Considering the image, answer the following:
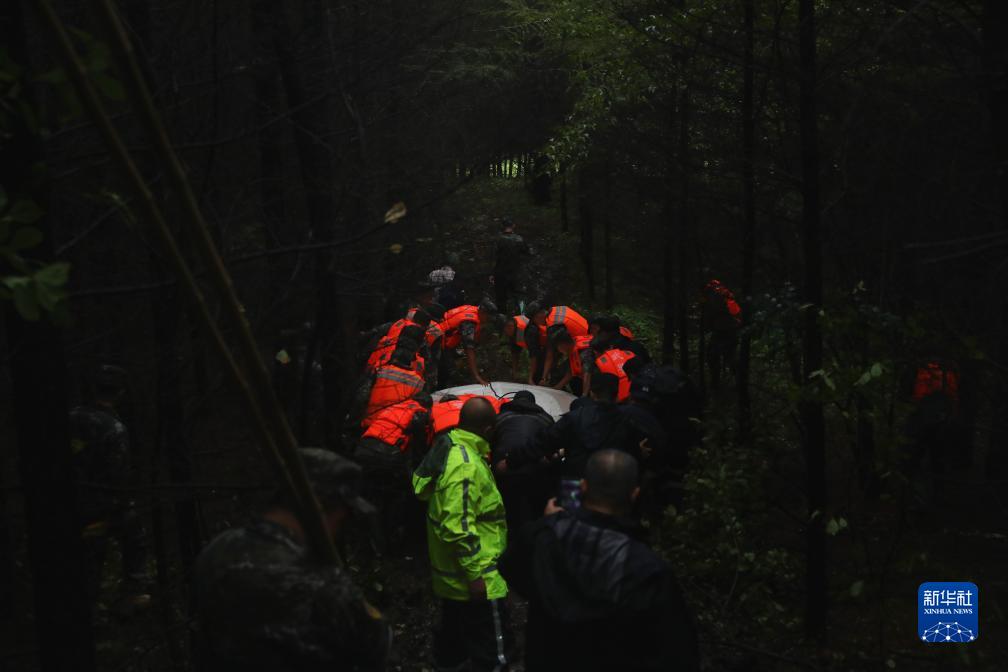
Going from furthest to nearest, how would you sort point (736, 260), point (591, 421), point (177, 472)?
point (736, 260), point (591, 421), point (177, 472)

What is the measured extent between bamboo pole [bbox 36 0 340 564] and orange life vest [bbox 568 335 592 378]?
1013cm

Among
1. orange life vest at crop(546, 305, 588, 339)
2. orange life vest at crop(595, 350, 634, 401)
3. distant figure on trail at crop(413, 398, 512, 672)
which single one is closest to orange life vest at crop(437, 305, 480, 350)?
orange life vest at crop(546, 305, 588, 339)

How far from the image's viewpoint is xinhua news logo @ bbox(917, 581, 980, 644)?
609 centimetres

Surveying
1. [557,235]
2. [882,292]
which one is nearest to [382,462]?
[882,292]

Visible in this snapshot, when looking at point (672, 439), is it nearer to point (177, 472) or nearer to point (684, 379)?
point (684, 379)

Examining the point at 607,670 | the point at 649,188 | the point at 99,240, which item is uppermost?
the point at 649,188

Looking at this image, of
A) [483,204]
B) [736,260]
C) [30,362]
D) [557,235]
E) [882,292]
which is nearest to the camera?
[30,362]

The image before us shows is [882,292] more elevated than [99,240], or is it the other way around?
[99,240]

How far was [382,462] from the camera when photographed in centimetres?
791

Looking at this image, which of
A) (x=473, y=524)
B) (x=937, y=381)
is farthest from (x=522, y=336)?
(x=473, y=524)

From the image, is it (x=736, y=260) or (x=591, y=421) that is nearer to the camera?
(x=591, y=421)

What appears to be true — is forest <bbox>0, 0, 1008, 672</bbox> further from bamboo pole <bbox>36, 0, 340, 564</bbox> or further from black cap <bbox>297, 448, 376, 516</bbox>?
black cap <bbox>297, 448, 376, 516</bbox>

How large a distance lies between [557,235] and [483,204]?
4807 millimetres

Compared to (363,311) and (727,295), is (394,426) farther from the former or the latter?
(727,295)
